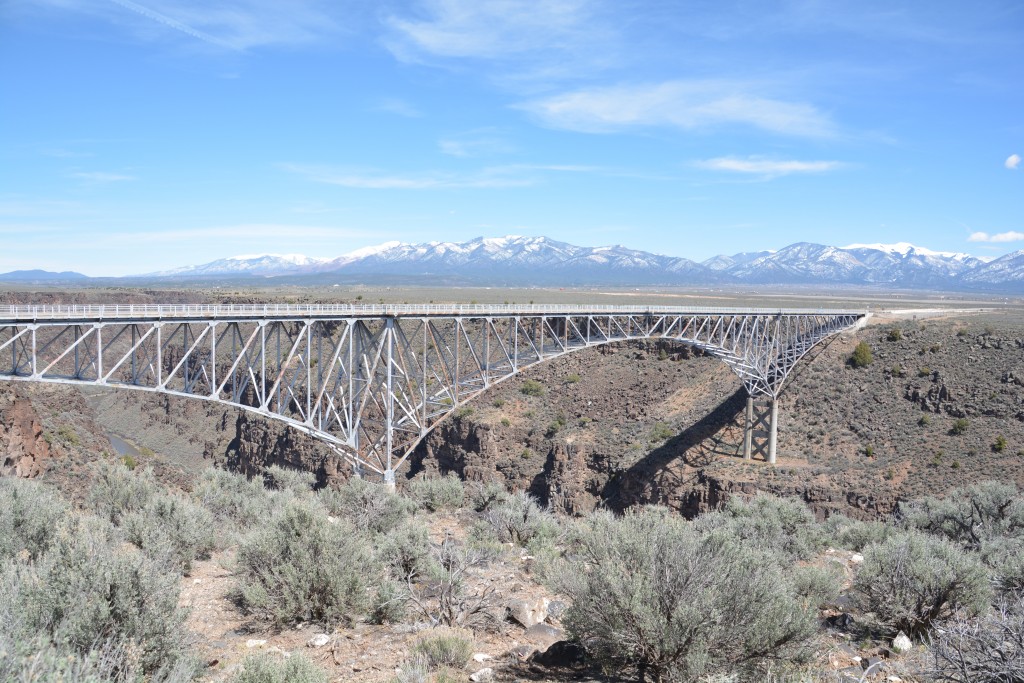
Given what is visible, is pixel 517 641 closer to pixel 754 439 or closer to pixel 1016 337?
pixel 754 439

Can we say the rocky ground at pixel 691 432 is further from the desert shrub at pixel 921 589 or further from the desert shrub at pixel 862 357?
the desert shrub at pixel 921 589

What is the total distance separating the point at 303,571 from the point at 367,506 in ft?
22.9

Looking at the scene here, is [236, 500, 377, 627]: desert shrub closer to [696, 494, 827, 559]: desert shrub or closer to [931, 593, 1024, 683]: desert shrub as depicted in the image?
[696, 494, 827, 559]: desert shrub

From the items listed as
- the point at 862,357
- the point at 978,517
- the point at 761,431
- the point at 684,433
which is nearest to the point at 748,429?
the point at 761,431

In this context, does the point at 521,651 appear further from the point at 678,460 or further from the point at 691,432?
the point at 691,432

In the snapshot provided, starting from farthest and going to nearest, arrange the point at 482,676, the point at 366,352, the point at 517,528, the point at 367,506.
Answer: the point at 366,352, the point at 517,528, the point at 367,506, the point at 482,676

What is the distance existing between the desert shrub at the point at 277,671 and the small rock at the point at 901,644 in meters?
8.18

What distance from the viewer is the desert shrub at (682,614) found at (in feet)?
26.8

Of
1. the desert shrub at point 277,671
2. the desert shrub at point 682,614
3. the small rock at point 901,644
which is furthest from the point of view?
the small rock at point 901,644

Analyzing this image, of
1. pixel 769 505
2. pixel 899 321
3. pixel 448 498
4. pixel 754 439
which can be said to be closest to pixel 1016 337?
pixel 899 321


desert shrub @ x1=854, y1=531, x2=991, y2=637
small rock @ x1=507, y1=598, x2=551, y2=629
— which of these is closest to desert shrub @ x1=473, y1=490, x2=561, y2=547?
small rock @ x1=507, y1=598, x2=551, y2=629

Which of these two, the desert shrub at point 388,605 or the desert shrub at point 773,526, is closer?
the desert shrub at point 388,605

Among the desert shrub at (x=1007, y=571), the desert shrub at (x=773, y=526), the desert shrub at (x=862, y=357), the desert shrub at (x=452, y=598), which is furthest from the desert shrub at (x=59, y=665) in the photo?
the desert shrub at (x=862, y=357)

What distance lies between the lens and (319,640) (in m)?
10.2
